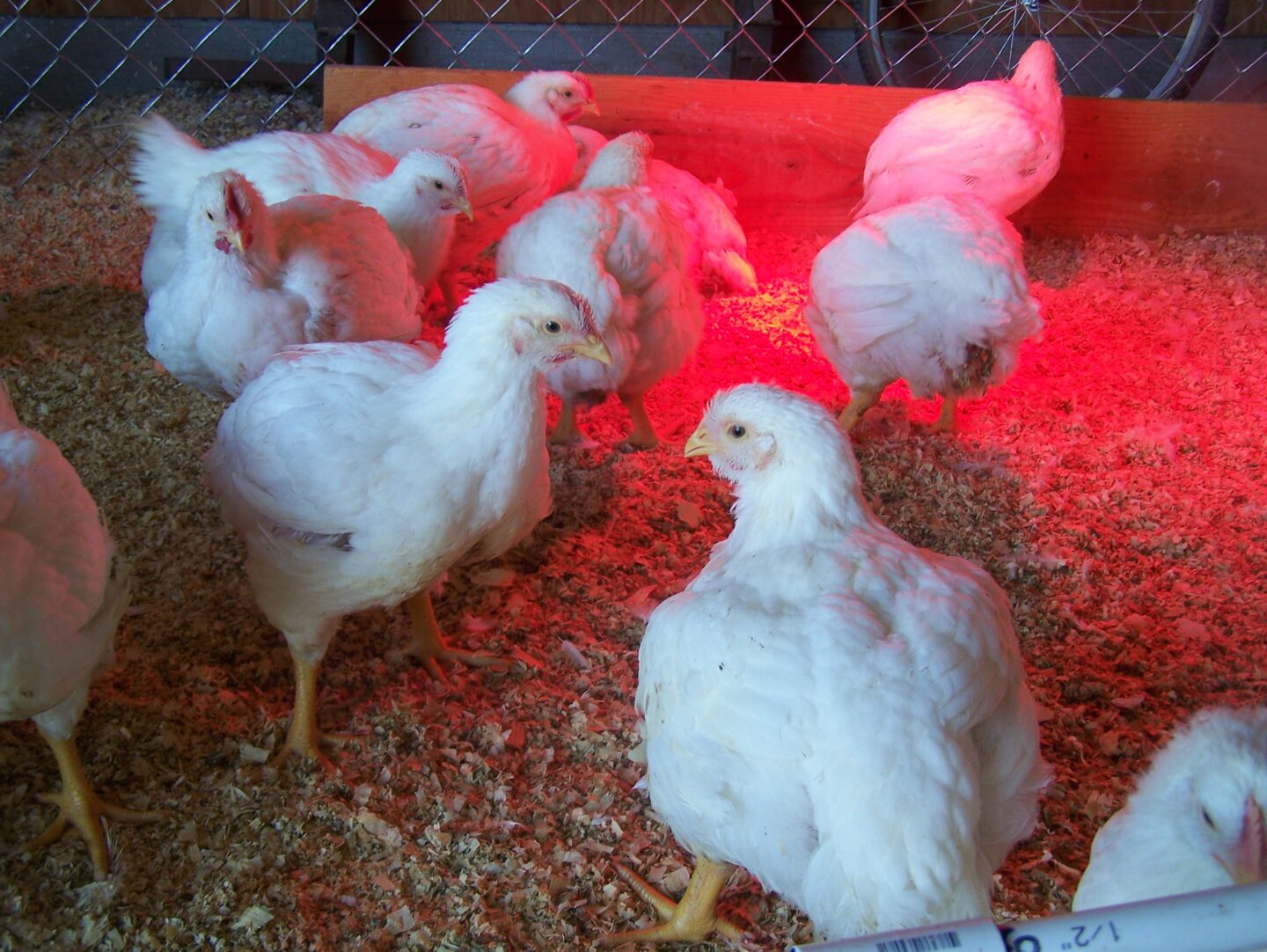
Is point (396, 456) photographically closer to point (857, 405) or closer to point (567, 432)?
point (567, 432)

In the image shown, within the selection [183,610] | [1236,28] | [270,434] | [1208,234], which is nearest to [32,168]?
[183,610]

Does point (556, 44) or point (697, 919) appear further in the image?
point (556, 44)

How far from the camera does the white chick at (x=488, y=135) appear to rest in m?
4.02

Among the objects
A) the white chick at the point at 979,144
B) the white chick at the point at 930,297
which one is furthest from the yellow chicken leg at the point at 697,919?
the white chick at the point at 979,144

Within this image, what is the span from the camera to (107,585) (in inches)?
80.5

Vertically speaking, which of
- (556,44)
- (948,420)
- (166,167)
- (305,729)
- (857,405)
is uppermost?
(166,167)

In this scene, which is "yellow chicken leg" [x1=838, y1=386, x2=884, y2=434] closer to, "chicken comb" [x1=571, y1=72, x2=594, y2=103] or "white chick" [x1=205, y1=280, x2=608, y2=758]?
"white chick" [x1=205, y1=280, x2=608, y2=758]

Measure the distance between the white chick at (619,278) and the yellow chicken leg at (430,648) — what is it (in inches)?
35.6

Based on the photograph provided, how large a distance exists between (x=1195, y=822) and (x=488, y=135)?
349 centimetres

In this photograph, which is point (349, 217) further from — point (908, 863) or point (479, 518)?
point (908, 863)

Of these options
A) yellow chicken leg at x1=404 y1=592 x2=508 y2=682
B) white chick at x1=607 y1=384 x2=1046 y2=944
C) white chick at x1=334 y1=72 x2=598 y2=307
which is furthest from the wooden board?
white chick at x1=607 y1=384 x2=1046 y2=944

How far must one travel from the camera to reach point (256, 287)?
2896mm

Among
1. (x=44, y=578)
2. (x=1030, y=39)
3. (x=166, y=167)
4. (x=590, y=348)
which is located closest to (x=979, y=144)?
(x=1030, y=39)

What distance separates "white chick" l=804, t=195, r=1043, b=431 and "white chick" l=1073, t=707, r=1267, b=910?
6.42 ft
